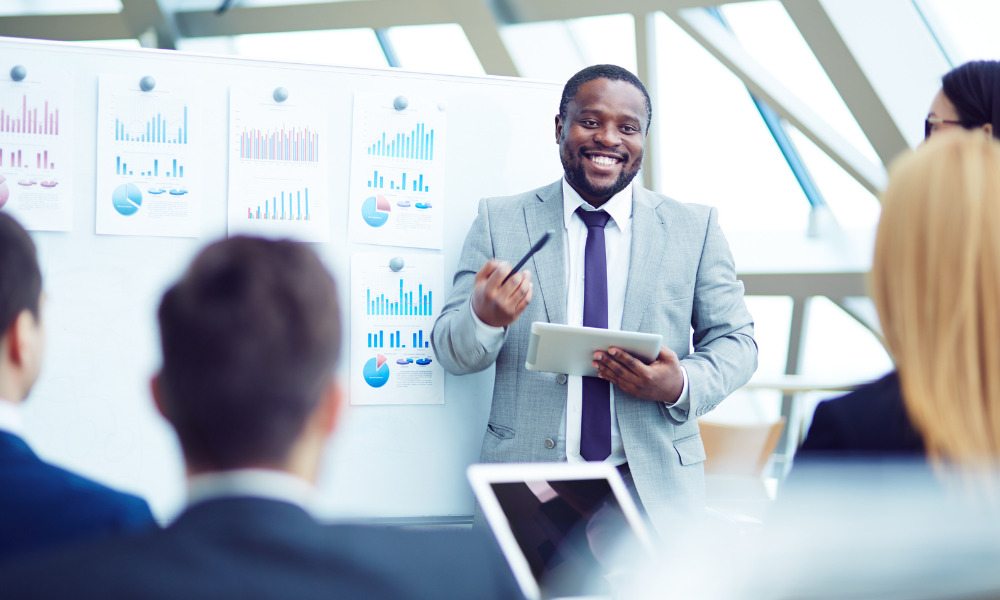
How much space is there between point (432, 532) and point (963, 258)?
73 centimetres

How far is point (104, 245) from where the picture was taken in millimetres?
2285

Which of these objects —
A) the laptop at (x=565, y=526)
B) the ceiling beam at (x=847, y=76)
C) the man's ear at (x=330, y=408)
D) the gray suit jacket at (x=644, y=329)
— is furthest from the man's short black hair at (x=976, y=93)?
the ceiling beam at (x=847, y=76)

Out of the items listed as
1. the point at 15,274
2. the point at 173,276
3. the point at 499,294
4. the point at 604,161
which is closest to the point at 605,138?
the point at 604,161

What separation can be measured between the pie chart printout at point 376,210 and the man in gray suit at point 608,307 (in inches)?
11.6

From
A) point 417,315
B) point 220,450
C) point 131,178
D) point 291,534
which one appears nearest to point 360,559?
point 291,534

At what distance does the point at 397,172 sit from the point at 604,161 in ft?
2.08

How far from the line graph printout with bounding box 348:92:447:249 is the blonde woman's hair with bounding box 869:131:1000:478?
5.33 ft

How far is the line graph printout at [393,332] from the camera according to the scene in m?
2.44

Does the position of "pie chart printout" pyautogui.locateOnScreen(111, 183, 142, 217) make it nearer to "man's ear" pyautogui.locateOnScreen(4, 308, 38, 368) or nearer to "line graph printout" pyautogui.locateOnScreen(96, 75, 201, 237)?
"line graph printout" pyautogui.locateOnScreen(96, 75, 201, 237)

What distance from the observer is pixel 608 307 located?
7.58 ft

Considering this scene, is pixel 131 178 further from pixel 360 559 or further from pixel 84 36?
pixel 84 36

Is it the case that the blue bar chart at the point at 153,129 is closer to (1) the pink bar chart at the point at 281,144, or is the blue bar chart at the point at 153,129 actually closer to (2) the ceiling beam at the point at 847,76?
(1) the pink bar chart at the point at 281,144

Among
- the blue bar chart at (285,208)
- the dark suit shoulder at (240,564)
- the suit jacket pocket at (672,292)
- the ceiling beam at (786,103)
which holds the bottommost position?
the dark suit shoulder at (240,564)

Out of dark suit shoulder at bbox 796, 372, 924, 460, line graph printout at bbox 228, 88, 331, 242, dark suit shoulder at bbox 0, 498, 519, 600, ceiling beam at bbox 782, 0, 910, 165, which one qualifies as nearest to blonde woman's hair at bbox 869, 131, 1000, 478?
dark suit shoulder at bbox 796, 372, 924, 460
